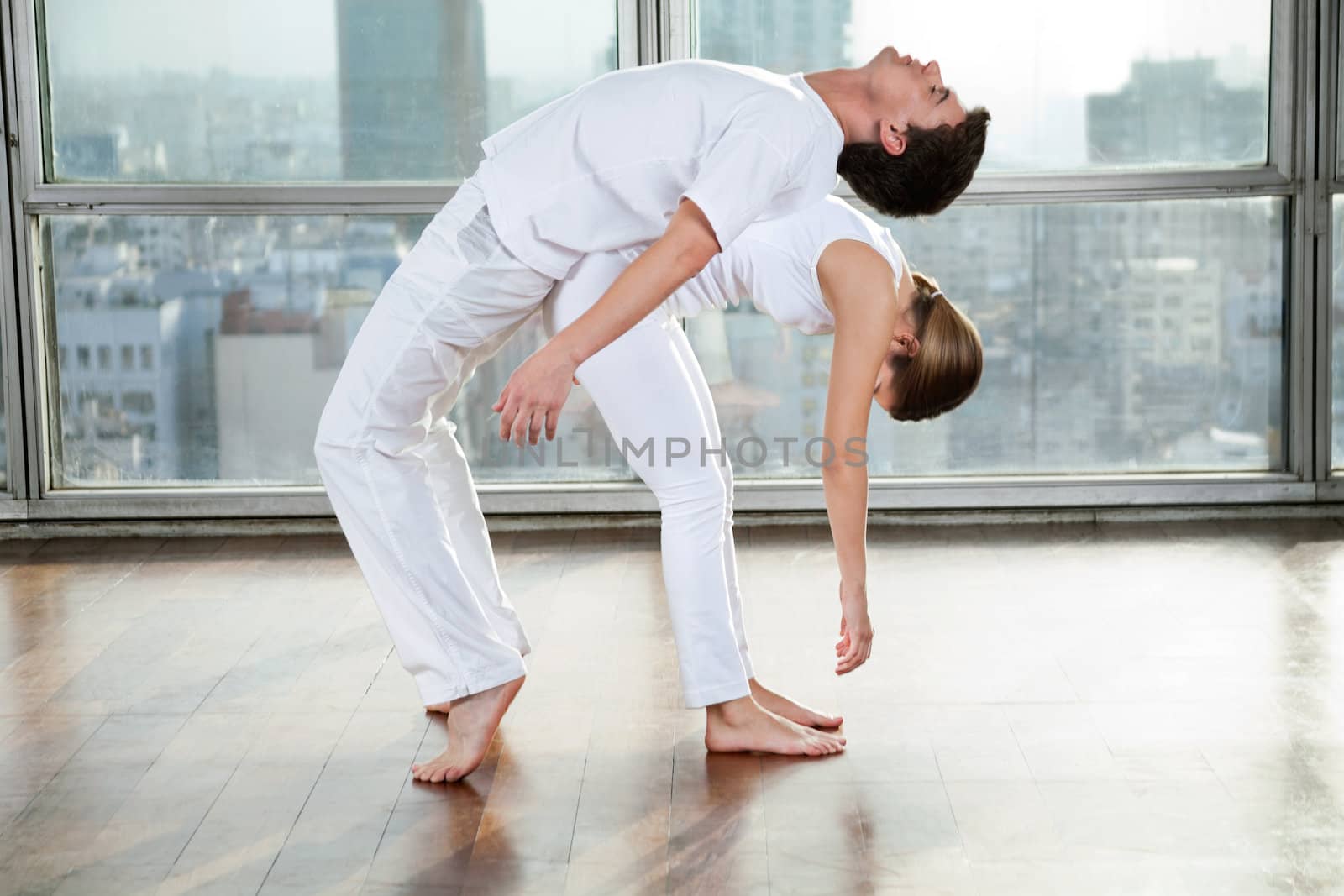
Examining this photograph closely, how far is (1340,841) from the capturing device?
1.68 meters

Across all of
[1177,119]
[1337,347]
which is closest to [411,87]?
[1177,119]

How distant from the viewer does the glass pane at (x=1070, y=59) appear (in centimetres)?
370

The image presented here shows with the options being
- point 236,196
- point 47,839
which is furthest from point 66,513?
point 47,839

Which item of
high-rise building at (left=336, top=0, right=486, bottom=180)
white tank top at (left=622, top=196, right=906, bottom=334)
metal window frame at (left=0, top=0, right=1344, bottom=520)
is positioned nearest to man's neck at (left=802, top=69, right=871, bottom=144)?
white tank top at (left=622, top=196, right=906, bottom=334)

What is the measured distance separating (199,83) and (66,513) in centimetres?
116

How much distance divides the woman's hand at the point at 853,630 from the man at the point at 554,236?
0.56 feet

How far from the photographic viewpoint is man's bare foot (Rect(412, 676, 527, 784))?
77.0 inches

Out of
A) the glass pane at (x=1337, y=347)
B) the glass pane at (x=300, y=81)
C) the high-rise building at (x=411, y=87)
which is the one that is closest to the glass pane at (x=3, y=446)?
the glass pane at (x=300, y=81)

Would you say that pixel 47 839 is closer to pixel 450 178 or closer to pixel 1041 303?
pixel 450 178

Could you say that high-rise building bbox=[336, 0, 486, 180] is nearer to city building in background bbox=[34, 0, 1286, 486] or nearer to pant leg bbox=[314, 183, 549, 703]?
city building in background bbox=[34, 0, 1286, 486]

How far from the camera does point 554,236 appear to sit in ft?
6.19

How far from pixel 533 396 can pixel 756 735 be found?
0.67 metres

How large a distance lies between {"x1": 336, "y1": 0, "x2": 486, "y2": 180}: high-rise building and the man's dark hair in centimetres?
200

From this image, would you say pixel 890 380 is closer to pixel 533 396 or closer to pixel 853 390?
pixel 853 390
